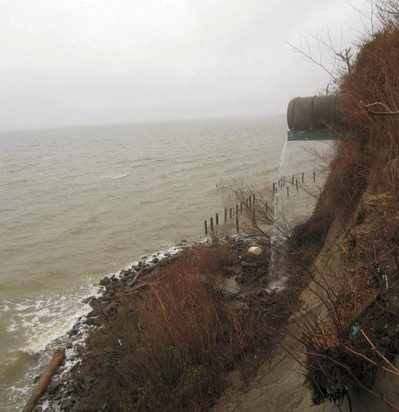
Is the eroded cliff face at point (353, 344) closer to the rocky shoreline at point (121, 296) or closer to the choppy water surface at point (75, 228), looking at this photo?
the rocky shoreline at point (121, 296)

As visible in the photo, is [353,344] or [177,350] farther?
[177,350]

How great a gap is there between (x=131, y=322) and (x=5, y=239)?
1483cm

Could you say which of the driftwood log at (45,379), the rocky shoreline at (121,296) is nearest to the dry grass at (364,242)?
the rocky shoreline at (121,296)

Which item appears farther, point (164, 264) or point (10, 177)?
point (10, 177)

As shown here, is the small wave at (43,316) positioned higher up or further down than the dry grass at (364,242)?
further down

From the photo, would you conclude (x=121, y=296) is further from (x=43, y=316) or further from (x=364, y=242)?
(x=364, y=242)

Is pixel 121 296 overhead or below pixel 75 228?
below

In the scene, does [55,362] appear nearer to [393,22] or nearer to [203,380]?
[203,380]

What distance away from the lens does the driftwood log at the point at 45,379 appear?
8692 mm

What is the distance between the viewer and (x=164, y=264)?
1603cm

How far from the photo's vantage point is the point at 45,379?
9.33 m

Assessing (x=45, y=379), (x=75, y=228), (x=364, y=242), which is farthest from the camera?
(x=75, y=228)

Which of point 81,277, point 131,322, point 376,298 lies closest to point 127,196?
point 81,277

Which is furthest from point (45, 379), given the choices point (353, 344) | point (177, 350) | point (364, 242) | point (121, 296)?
point (364, 242)
